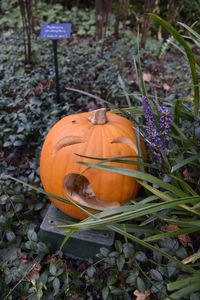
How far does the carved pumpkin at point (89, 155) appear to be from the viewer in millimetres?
1048

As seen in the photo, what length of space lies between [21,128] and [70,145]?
0.59 m

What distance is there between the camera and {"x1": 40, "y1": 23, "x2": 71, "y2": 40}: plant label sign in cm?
162

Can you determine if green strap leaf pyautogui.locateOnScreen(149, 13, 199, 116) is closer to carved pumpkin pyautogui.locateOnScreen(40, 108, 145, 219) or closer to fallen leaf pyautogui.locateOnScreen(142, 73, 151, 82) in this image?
carved pumpkin pyautogui.locateOnScreen(40, 108, 145, 219)

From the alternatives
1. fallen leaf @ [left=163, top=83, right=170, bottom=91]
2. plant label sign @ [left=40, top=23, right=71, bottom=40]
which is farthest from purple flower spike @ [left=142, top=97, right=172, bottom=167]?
fallen leaf @ [left=163, top=83, right=170, bottom=91]

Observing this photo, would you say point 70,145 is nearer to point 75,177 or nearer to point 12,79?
point 75,177

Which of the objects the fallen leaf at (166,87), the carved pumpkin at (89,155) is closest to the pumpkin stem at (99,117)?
the carved pumpkin at (89,155)

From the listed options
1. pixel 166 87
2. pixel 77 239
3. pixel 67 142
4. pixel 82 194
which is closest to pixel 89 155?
pixel 67 142

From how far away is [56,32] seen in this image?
163 centimetres

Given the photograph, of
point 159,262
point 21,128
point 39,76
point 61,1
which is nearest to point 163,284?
point 159,262

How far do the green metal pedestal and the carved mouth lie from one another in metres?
0.11

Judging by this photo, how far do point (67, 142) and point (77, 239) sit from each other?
0.40m

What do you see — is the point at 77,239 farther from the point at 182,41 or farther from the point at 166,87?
the point at 166,87

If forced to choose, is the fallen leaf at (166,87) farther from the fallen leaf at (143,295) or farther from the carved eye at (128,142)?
the fallen leaf at (143,295)

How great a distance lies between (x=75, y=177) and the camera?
1.16 m
